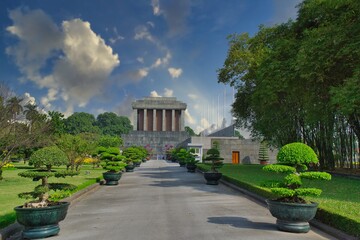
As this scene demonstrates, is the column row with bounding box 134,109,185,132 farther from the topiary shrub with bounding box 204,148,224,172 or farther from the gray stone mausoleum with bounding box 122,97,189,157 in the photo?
the topiary shrub with bounding box 204,148,224,172

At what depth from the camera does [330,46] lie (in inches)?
746

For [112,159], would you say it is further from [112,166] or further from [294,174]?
[294,174]

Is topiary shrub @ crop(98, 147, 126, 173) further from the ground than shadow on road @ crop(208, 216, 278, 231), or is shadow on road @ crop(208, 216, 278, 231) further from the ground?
topiary shrub @ crop(98, 147, 126, 173)

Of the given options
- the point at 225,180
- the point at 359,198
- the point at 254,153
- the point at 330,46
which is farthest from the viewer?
the point at 254,153

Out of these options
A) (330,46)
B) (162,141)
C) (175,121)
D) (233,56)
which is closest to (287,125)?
(233,56)

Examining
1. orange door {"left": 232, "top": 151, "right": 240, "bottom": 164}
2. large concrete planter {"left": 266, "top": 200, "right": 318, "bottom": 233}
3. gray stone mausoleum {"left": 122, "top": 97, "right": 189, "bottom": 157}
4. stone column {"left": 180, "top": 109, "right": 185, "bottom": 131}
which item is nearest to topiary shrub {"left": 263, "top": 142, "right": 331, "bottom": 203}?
large concrete planter {"left": 266, "top": 200, "right": 318, "bottom": 233}

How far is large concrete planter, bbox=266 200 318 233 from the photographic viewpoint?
8844 millimetres

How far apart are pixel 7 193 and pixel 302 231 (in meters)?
14.6

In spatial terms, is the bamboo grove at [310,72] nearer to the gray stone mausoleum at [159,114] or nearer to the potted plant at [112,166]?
the potted plant at [112,166]

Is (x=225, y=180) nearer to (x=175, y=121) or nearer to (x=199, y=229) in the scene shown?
(x=199, y=229)

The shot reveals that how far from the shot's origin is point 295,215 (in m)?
8.88

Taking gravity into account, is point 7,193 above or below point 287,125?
below

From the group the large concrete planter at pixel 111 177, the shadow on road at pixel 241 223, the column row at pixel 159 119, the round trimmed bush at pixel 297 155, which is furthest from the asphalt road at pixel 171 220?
the column row at pixel 159 119

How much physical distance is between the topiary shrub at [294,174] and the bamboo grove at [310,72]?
26.2 feet
